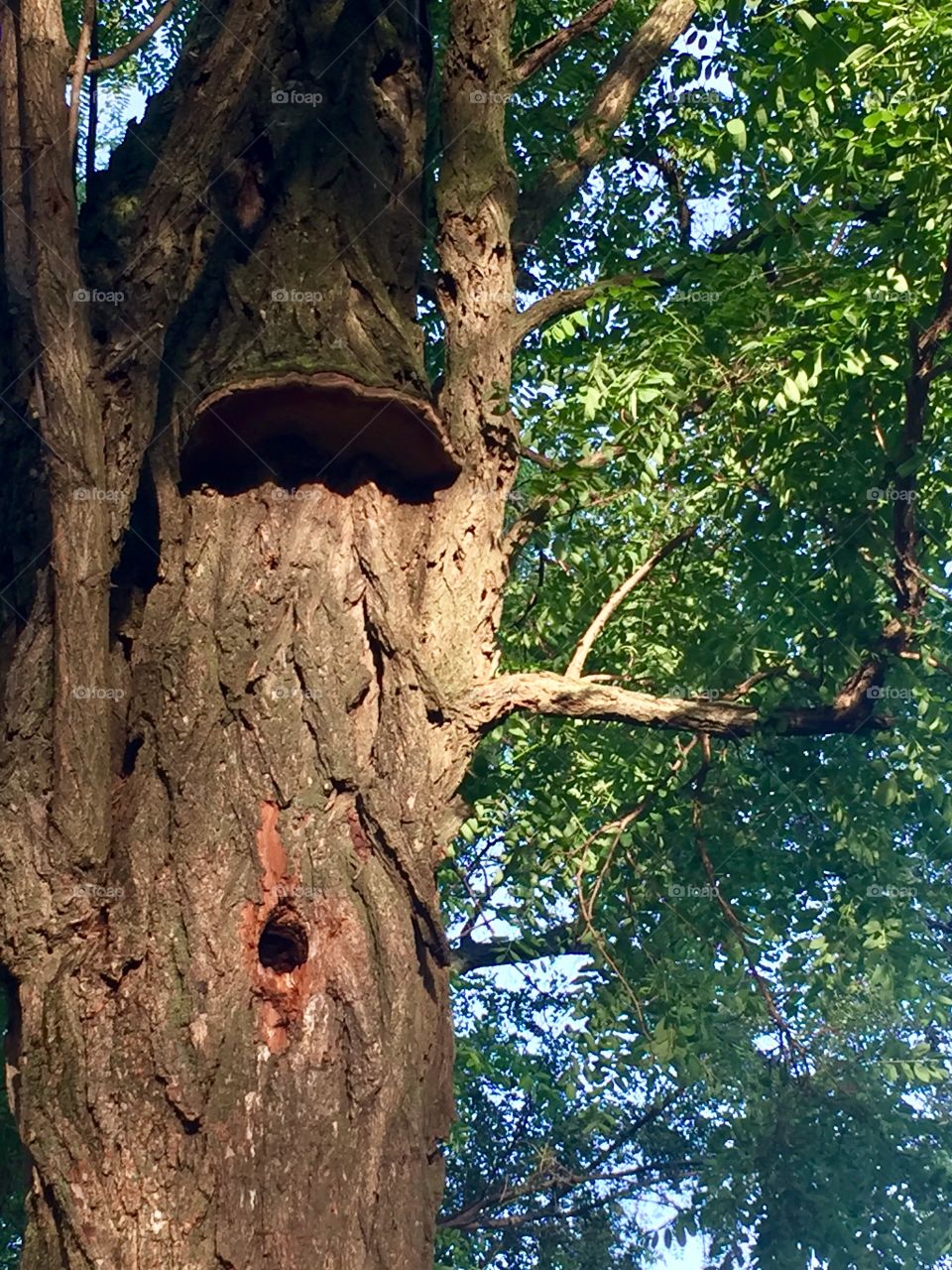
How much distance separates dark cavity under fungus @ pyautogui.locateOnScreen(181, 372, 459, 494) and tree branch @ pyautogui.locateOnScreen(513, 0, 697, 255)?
58.0 inches

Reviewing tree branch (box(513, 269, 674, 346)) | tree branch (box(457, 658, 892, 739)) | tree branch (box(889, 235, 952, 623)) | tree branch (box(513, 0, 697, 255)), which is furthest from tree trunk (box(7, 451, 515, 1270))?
tree branch (box(513, 0, 697, 255))

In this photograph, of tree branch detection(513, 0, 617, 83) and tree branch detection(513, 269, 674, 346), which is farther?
tree branch detection(513, 0, 617, 83)

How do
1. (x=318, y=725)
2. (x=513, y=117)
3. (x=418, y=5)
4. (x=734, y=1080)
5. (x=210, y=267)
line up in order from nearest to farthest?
(x=318, y=725) < (x=210, y=267) < (x=418, y=5) < (x=513, y=117) < (x=734, y=1080)

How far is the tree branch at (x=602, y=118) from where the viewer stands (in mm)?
5648

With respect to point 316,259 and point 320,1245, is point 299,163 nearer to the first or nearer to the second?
point 316,259

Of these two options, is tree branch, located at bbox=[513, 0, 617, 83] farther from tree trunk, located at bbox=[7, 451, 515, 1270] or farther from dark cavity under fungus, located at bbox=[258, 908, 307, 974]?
dark cavity under fungus, located at bbox=[258, 908, 307, 974]

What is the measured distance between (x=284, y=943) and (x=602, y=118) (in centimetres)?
374

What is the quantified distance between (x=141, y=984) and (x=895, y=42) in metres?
4.54

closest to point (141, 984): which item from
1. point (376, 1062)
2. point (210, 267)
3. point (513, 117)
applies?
point (376, 1062)

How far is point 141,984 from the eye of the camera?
10.8 ft

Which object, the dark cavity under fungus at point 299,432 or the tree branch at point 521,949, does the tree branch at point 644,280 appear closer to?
the dark cavity under fungus at point 299,432

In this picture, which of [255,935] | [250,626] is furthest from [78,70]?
[255,935]

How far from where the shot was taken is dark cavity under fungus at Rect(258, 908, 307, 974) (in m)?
3.46

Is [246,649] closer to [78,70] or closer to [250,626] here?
[250,626]
